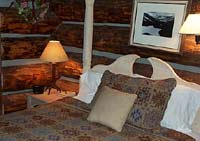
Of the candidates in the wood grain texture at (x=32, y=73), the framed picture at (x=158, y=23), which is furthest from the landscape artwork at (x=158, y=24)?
the wood grain texture at (x=32, y=73)

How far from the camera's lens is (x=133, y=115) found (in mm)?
2566

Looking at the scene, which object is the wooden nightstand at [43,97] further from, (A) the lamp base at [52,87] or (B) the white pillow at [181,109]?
(B) the white pillow at [181,109]

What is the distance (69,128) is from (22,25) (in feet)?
6.80

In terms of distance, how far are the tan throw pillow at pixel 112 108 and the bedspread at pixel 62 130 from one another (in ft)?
0.18

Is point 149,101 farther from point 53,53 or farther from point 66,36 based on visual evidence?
point 66,36

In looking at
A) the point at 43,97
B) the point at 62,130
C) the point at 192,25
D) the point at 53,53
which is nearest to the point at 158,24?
the point at 192,25

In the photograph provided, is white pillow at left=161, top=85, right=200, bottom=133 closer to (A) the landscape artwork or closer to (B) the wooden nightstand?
(A) the landscape artwork

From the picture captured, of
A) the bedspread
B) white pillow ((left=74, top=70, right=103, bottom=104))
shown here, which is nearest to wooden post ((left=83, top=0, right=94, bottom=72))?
white pillow ((left=74, top=70, right=103, bottom=104))

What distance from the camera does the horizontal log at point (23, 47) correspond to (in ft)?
13.0

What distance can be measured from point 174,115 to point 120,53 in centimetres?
118

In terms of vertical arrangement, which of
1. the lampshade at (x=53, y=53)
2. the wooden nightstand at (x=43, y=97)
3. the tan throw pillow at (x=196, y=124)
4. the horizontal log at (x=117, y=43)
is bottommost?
the wooden nightstand at (x=43, y=97)

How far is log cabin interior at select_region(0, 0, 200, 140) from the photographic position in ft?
11.2

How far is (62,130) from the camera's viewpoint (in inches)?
94.1

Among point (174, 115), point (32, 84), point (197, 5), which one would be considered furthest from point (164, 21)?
point (32, 84)
